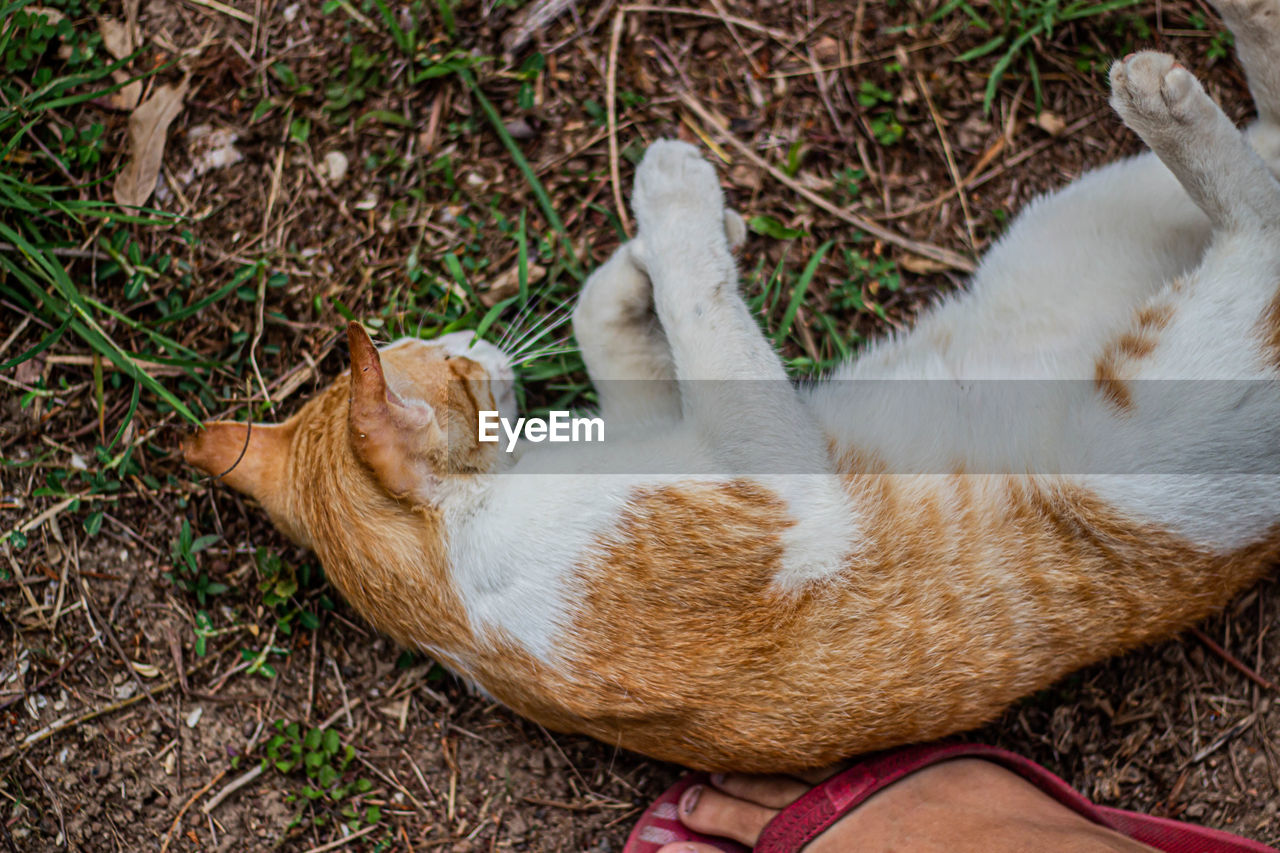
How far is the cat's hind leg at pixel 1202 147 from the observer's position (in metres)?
2.17

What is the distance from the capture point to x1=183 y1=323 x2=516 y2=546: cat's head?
2.05m

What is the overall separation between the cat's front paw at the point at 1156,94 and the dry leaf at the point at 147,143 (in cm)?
270

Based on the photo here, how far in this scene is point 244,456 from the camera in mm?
2408

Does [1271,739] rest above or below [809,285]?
below

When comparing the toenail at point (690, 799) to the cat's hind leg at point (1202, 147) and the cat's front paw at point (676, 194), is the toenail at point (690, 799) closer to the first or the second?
the cat's front paw at point (676, 194)

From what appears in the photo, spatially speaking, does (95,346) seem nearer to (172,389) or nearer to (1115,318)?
(172,389)

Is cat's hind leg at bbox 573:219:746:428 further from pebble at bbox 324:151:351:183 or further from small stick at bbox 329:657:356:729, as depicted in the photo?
small stick at bbox 329:657:356:729

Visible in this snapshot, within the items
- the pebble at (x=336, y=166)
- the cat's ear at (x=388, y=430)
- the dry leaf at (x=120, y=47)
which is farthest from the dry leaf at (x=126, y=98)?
the cat's ear at (x=388, y=430)

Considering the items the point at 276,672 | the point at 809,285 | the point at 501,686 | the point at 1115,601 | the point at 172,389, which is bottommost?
the point at 276,672

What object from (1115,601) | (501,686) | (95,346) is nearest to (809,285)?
(1115,601)

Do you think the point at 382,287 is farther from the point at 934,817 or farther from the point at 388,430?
the point at 934,817

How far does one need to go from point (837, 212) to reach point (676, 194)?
758 millimetres

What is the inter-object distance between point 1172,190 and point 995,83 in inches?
28.9

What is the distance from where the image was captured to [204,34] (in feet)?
9.64
